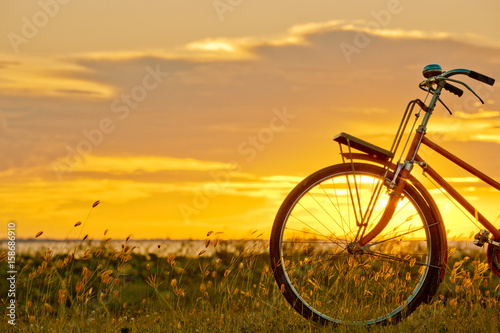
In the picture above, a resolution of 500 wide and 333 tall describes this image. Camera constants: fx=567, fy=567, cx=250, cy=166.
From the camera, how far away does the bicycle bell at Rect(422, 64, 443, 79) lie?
4.91m

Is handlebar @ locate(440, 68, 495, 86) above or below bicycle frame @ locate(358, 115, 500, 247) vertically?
above

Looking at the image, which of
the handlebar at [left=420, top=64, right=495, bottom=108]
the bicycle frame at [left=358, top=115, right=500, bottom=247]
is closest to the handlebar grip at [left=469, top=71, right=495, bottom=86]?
the handlebar at [left=420, top=64, right=495, bottom=108]

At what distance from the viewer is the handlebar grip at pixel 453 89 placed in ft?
16.2

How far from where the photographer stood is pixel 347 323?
480 centimetres

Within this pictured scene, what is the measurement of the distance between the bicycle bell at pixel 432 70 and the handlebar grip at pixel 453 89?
0.40ft

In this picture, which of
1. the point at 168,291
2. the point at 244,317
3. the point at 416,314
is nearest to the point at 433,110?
the point at 416,314

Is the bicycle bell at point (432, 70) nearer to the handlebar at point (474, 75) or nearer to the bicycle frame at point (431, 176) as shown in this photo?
the handlebar at point (474, 75)

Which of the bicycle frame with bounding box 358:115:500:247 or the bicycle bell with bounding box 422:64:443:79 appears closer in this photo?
the bicycle frame with bounding box 358:115:500:247

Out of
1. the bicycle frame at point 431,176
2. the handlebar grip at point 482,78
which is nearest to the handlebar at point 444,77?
the handlebar grip at point 482,78

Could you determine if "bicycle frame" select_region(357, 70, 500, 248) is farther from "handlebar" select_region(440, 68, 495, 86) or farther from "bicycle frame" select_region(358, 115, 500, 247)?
"handlebar" select_region(440, 68, 495, 86)

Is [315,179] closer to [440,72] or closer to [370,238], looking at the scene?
[370,238]

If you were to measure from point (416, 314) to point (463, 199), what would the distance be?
3.80 ft

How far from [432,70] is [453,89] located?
0.26 metres

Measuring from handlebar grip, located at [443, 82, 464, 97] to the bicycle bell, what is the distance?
0.12 metres
